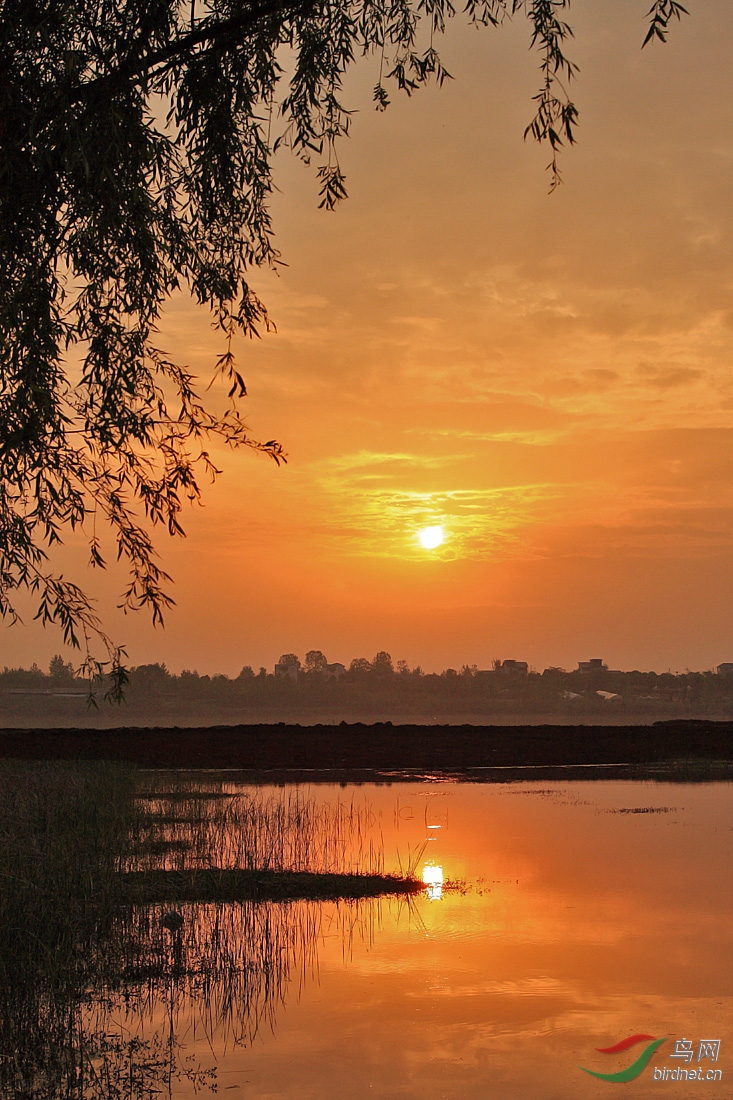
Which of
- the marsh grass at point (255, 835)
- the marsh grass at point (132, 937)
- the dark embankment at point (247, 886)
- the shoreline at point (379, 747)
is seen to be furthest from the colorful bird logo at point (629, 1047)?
the shoreline at point (379, 747)

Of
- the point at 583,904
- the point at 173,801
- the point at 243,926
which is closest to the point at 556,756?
the point at 173,801

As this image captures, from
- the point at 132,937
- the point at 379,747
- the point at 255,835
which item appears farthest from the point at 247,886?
the point at 379,747

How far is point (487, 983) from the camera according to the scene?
9.77 metres

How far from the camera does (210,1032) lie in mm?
8367

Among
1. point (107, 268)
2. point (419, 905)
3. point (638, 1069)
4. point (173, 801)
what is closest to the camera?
point (638, 1069)

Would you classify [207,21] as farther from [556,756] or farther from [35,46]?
[556,756]

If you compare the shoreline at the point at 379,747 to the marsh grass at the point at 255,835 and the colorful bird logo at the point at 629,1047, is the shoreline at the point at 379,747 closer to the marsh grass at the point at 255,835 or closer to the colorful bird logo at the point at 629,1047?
the marsh grass at the point at 255,835

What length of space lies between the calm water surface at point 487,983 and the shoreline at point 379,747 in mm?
15925

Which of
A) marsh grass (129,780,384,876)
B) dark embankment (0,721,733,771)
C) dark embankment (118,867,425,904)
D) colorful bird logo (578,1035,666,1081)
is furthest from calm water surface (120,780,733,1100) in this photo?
dark embankment (0,721,733,771)

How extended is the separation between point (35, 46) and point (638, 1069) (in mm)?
8582

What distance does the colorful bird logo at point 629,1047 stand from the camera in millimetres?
7445

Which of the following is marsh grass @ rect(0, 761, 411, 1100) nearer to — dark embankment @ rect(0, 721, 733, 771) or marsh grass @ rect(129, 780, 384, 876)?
marsh grass @ rect(129, 780, 384, 876)

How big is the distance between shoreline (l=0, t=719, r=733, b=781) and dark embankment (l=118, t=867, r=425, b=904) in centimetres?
1645

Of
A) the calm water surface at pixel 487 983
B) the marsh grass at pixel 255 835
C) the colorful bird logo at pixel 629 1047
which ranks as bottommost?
the calm water surface at pixel 487 983
